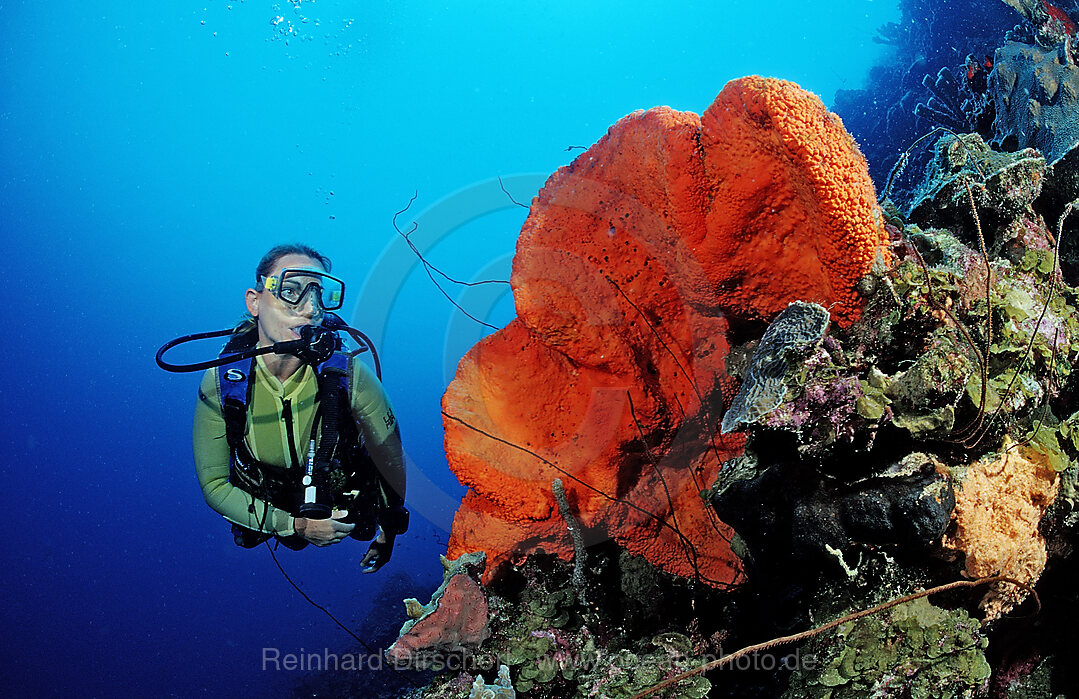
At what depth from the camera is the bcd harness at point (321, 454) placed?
3.72 meters

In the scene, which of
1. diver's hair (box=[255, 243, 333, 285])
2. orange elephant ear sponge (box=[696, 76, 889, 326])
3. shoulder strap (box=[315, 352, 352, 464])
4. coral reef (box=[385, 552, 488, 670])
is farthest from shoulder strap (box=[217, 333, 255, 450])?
orange elephant ear sponge (box=[696, 76, 889, 326])

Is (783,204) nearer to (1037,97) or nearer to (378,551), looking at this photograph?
(378,551)

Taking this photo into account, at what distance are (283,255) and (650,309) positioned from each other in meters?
3.09

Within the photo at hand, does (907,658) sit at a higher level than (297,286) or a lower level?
lower

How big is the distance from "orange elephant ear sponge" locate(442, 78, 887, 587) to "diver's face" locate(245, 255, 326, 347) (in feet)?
6.33

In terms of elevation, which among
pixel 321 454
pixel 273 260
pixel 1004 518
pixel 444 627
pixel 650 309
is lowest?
pixel 1004 518

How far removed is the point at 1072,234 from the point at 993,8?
907 cm

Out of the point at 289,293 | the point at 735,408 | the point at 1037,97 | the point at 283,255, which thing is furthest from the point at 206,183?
the point at 735,408

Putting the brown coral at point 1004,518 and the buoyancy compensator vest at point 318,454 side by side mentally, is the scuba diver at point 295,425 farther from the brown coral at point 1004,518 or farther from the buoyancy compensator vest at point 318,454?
the brown coral at point 1004,518

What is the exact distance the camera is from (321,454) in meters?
3.79

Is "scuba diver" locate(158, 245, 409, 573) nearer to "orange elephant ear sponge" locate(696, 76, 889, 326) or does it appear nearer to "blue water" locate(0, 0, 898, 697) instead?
"orange elephant ear sponge" locate(696, 76, 889, 326)

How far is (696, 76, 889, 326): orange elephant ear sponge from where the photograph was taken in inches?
67.9

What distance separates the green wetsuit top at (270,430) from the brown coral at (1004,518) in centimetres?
355

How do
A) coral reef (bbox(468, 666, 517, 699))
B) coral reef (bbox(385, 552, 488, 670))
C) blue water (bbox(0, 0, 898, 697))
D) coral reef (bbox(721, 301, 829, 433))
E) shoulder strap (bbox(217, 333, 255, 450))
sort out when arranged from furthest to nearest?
blue water (bbox(0, 0, 898, 697)), shoulder strap (bbox(217, 333, 255, 450)), coral reef (bbox(385, 552, 488, 670)), coral reef (bbox(468, 666, 517, 699)), coral reef (bbox(721, 301, 829, 433))
